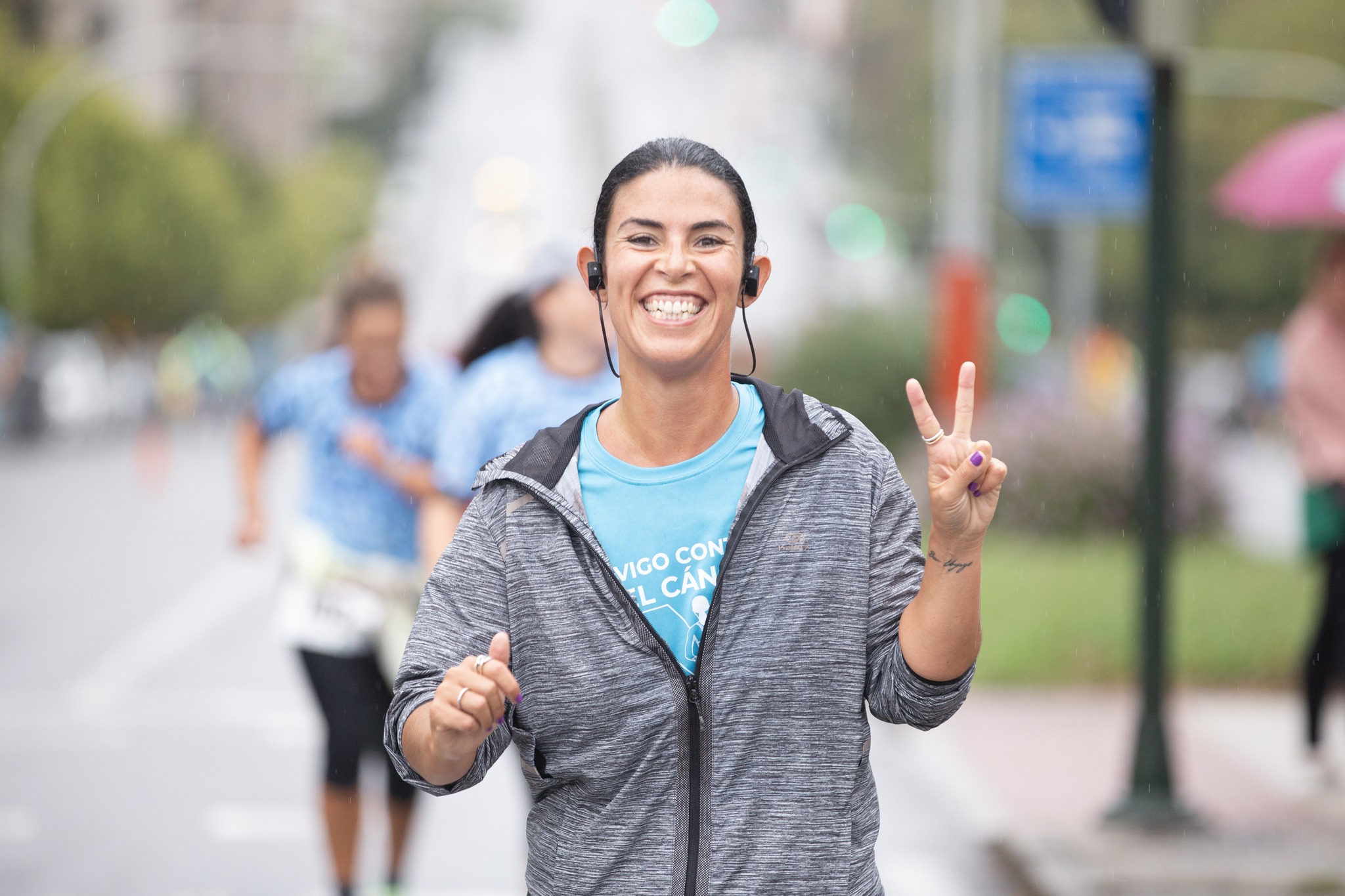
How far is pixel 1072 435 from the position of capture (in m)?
14.5

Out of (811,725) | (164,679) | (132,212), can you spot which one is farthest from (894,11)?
(811,725)

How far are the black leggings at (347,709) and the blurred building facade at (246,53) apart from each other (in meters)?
52.6

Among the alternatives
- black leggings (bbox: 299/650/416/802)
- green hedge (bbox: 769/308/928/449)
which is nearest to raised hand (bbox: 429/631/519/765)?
black leggings (bbox: 299/650/416/802)

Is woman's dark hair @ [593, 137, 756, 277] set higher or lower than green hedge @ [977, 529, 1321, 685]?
higher

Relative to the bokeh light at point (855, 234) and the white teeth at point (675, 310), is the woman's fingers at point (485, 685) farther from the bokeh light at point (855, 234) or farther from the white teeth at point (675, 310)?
the bokeh light at point (855, 234)

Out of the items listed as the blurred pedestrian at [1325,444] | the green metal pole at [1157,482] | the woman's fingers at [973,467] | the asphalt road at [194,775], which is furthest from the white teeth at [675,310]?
the blurred pedestrian at [1325,444]

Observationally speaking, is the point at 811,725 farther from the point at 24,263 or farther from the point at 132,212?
the point at 132,212

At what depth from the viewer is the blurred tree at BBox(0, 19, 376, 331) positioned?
129 feet

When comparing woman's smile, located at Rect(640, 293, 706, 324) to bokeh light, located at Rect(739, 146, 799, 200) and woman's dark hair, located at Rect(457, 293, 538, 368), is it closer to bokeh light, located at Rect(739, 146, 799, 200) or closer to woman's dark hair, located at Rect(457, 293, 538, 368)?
woman's dark hair, located at Rect(457, 293, 538, 368)

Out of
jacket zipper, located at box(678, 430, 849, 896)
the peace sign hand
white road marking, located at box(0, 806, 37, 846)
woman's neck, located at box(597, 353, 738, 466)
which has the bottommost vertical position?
white road marking, located at box(0, 806, 37, 846)

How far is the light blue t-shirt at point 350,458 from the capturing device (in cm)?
532

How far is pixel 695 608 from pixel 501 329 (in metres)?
3.19

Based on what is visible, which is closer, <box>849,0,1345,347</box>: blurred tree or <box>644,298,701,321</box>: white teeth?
<box>644,298,701,321</box>: white teeth

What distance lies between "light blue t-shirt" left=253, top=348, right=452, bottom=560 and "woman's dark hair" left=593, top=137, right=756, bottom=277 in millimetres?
2830
